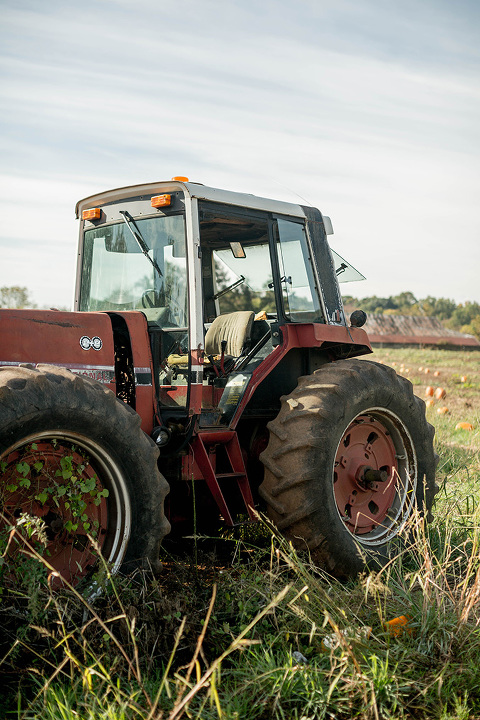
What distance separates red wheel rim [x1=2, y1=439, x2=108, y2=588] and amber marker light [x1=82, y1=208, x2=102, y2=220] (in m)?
2.09

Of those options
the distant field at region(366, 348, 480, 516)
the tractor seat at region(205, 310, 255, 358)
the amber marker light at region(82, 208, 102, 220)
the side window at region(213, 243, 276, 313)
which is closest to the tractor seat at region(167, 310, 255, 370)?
the tractor seat at region(205, 310, 255, 358)

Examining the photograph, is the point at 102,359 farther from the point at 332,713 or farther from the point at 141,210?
the point at 332,713

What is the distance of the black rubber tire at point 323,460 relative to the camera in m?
4.43

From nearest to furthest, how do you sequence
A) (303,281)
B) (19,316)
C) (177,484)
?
(19,316), (177,484), (303,281)

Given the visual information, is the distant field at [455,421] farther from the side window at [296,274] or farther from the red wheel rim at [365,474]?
the side window at [296,274]

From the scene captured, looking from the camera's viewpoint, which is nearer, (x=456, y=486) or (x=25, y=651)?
(x=25, y=651)

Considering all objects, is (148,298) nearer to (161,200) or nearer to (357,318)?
(161,200)

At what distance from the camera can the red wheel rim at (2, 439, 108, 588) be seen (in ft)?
11.4

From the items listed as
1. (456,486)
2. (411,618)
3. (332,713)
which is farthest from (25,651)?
(456,486)

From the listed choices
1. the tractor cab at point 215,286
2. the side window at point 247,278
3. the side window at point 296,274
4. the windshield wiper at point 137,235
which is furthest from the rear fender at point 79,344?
the side window at point 296,274

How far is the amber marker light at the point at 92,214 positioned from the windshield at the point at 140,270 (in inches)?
3.6

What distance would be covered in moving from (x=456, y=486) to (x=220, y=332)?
9.90 ft

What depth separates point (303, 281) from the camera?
17.9 ft

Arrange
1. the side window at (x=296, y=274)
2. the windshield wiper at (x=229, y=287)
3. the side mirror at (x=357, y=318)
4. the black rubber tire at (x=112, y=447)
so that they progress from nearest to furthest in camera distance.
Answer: the black rubber tire at (x=112, y=447) → the side window at (x=296, y=274) → the windshield wiper at (x=229, y=287) → the side mirror at (x=357, y=318)
